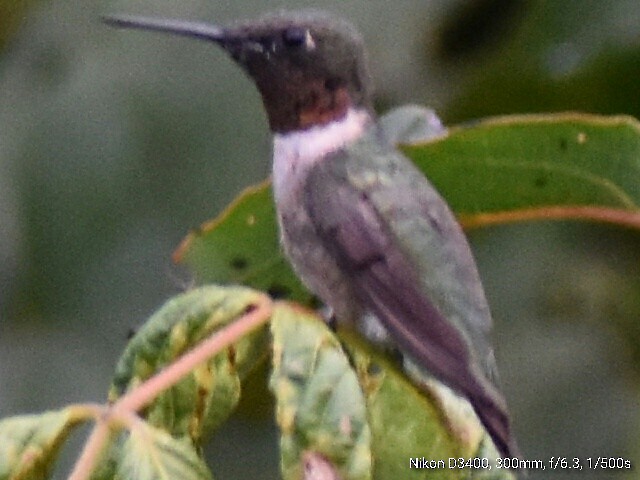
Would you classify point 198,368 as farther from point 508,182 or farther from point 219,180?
point 219,180

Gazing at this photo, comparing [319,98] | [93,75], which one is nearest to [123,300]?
[93,75]

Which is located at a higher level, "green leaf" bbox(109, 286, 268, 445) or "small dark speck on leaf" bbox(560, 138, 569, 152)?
"small dark speck on leaf" bbox(560, 138, 569, 152)

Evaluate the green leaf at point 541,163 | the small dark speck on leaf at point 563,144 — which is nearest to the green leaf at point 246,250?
the green leaf at point 541,163

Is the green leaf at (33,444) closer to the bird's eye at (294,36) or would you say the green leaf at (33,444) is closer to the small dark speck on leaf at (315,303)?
the small dark speck on leaf at (315,303)

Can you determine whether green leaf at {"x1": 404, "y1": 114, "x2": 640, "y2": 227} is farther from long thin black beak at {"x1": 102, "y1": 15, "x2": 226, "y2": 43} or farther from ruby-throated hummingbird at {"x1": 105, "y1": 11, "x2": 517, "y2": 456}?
long thin black beak at {"x1": 102, "y1": 15, "x2": 226, "y2": 43}

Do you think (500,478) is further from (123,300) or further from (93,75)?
(93,75)

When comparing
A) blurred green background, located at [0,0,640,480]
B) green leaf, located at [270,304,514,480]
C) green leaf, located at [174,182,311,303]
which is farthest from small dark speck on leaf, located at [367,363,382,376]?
blurred green background, located at [0,0,640,480]

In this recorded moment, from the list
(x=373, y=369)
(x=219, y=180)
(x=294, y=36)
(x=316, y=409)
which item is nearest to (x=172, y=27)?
(x=294, y=36)
